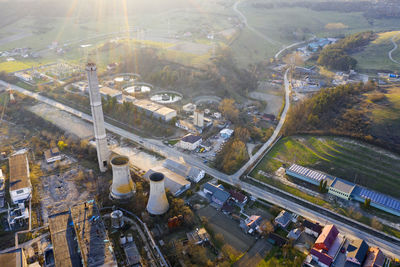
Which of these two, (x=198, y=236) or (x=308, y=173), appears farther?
(x=308, y=173)

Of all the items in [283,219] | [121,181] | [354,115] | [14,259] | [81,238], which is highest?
[354,115]

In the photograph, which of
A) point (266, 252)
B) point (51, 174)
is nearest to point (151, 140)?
point (51, 174)

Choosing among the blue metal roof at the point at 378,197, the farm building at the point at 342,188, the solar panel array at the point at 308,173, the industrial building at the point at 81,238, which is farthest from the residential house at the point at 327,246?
the industrial building at the point at 81,238

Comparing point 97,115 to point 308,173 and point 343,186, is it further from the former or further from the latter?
point 343,186

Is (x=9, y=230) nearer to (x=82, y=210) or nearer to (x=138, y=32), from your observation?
(x=82, y=210)

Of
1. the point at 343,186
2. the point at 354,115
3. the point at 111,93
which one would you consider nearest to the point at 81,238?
the point at 343,186

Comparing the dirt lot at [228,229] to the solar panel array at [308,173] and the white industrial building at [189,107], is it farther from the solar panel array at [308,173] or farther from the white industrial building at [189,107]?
the white industrial building at [189,107]

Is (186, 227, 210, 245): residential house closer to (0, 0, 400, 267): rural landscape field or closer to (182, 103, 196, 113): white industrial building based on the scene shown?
(0, 0, 400, 267): rural landscape field
